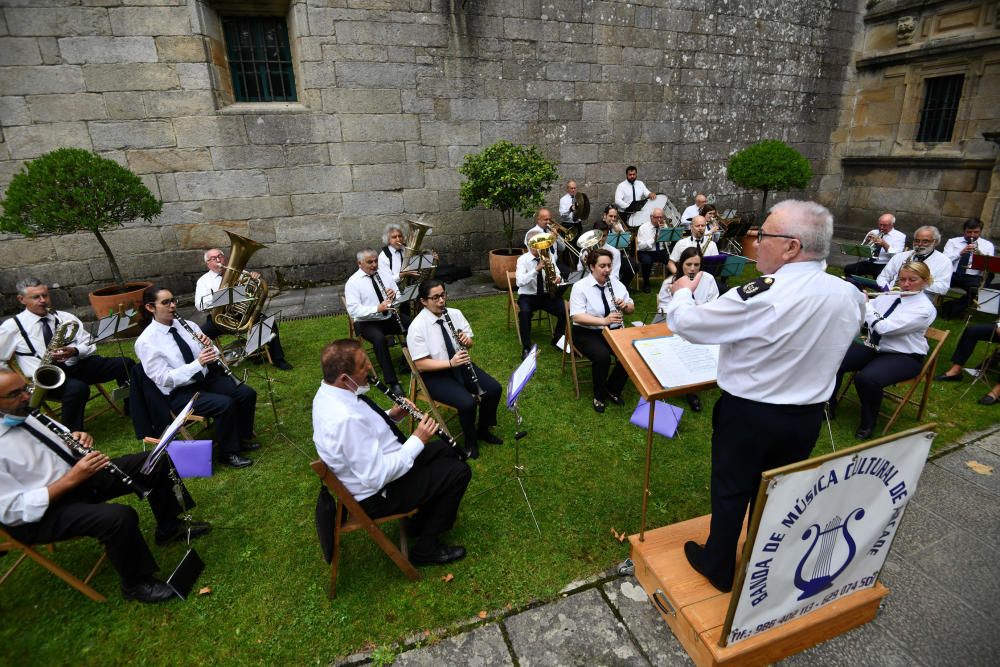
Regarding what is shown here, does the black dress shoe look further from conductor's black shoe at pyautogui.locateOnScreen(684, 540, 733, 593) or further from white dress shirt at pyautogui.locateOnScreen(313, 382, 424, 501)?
conductor's black shoe at pyautogui.locateOnScreen(684, 540, 733, 593)

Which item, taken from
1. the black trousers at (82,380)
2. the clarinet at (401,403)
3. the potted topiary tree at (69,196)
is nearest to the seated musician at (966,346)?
the clarinet at (401,403)

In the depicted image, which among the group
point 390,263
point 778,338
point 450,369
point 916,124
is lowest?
point 450,369

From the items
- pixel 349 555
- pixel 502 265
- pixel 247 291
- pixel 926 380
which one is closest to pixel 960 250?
pixel 926 380

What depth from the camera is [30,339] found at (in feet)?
15.5

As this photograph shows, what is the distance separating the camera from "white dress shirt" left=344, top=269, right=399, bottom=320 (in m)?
5.88

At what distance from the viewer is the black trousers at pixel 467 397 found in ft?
14.2

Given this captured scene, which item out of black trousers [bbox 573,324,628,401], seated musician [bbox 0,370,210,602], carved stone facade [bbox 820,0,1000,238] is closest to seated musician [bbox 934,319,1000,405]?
black trousers [bbox 573,324,628,401]

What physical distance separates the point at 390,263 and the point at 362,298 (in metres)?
1.10

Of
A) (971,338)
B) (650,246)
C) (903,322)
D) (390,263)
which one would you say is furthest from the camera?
(650,246)

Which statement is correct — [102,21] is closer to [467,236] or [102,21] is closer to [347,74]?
[347,74]

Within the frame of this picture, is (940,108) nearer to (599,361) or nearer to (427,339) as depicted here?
(599,361)

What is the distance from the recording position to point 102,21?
7.35 m

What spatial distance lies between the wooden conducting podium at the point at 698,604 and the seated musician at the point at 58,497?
302 centimetres

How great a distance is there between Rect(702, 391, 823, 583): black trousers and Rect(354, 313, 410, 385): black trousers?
4.02m
